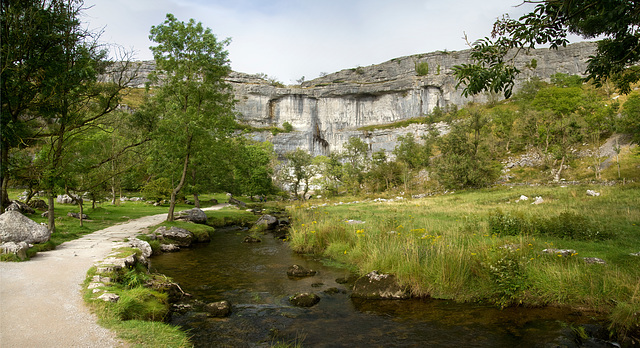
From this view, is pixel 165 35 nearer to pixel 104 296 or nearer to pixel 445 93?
pixel 104 296

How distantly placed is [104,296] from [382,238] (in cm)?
848

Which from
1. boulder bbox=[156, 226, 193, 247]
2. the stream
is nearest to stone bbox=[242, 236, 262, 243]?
boulder bbox=[156, 226, 193, 247]

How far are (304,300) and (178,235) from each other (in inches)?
418

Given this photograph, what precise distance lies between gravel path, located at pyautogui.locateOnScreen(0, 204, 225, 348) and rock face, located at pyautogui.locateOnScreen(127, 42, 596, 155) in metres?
89.5

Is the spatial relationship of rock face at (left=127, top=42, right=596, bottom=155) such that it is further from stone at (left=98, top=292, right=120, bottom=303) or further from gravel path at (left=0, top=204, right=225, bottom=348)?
stone at (left=98, top=292, right=120, bottom=303)

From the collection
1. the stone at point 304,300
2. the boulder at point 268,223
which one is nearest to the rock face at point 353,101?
the boulder at point 268,223

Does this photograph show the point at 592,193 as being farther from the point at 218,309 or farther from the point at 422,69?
the point at 422,69

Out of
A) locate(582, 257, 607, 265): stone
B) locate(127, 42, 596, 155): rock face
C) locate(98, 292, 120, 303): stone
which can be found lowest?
locate(98, 292, 120, 303): stone

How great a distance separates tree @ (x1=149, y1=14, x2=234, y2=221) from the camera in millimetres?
19500

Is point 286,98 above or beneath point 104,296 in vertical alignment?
above

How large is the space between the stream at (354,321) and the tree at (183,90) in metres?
11.5

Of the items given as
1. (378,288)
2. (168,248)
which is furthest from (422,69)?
(378,288)

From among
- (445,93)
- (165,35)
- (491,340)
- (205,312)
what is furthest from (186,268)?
(445,93)

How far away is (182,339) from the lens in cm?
543
